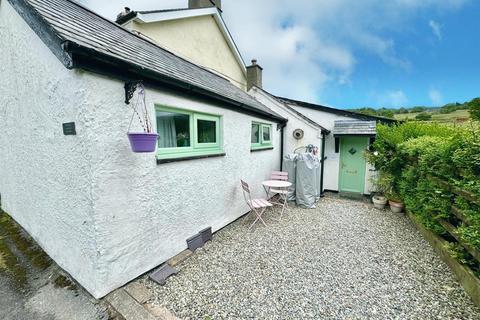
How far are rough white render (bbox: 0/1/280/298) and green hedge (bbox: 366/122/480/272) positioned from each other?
4274mm

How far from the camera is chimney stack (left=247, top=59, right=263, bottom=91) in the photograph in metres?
10.3

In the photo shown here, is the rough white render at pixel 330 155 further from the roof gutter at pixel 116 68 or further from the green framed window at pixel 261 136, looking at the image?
the roof gutter at pixel 116 68

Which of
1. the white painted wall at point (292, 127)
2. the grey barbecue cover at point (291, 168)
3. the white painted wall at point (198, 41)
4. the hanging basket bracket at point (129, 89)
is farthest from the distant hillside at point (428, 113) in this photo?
the hanging basket bracket at point (129, 89)

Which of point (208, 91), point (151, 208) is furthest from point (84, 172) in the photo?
point (208, 91)

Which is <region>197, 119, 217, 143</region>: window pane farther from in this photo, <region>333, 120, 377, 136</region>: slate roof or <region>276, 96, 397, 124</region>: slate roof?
<region>276, 96, 397, 124</region>: slate roof

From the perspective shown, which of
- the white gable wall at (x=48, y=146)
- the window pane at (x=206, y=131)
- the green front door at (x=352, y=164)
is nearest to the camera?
the white gable wall at (x=48, y=146)

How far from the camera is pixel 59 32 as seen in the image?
2283mm

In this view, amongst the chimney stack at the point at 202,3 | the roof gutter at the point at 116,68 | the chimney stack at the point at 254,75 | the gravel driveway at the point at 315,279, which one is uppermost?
the chimney stack at the point at 202,3

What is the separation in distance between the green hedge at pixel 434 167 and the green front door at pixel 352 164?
1048mm

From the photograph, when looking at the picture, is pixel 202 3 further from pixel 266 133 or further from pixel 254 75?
pixel 266 133

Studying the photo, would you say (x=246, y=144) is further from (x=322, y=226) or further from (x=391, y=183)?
(x=391, y=183)

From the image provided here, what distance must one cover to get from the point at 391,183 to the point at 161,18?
9.51 metres

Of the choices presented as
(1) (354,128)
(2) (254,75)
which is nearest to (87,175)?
(1) (354,128)

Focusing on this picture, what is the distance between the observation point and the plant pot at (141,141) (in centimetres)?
248
